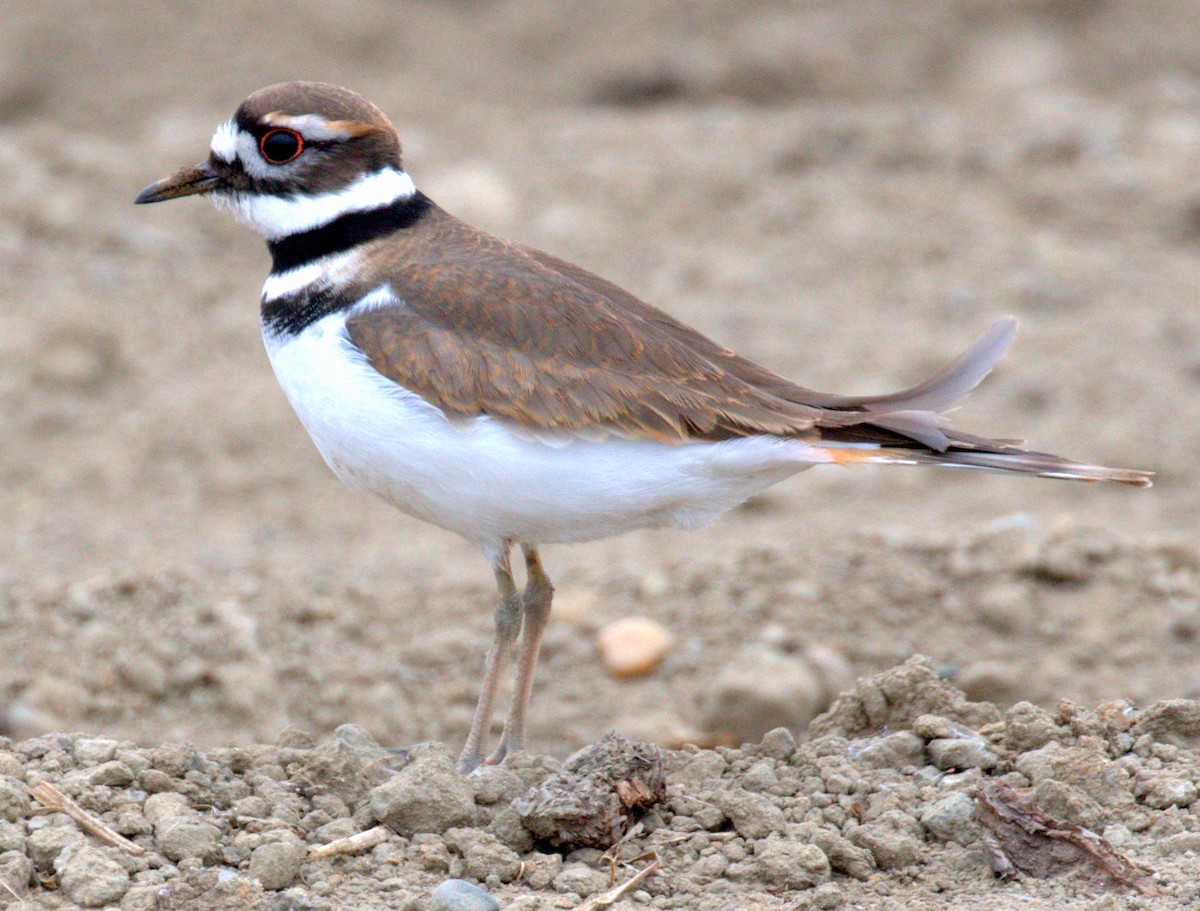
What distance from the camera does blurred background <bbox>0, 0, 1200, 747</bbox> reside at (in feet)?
20.9

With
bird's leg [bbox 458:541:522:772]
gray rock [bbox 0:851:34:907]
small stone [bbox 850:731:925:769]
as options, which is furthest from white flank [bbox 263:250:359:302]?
small stone [bbox 850:731:925:769]

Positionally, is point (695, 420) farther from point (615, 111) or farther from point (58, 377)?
point (615, 111)

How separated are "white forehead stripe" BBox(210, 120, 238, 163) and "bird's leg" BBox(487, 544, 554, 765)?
147cm

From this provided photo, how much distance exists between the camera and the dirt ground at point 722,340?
4258 millimetres

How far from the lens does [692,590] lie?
271 inches

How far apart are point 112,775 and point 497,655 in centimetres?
133

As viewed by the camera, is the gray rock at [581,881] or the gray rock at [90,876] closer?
the gray rock at [90,876]

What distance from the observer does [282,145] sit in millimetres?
4820

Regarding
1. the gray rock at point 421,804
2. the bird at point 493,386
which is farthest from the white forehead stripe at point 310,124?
the gray rock at point 421,804

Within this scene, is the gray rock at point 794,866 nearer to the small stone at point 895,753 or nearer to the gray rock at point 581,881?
the gray rock at point 581,881

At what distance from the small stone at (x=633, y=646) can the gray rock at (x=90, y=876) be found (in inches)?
122

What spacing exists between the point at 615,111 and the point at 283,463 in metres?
5.58

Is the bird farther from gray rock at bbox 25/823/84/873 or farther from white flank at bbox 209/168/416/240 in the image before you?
gray rock at bbox 25/823/84/873

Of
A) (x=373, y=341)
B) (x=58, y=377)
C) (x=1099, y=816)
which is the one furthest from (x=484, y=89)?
(x=1099, y=816)
